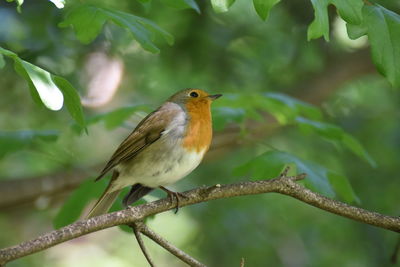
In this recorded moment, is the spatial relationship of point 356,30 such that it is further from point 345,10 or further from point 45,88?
A: point 45,88

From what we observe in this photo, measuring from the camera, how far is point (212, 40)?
225 inches

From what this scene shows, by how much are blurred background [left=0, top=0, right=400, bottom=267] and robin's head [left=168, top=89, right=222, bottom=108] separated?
2.85ft

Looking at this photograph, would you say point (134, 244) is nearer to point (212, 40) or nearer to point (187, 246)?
point (187, 246)

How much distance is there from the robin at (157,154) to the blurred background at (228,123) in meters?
1.18

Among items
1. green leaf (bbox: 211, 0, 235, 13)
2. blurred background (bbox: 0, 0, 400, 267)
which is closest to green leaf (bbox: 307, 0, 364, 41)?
green leaf (bbox: 211, 0, 235, 13)

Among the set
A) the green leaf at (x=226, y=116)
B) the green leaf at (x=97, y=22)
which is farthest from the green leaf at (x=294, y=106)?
the green leaf at (x=97, y=22)

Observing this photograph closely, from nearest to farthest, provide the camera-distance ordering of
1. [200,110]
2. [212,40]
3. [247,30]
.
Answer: [200,110]
[212,40]
[247,30]

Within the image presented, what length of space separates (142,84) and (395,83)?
388cm

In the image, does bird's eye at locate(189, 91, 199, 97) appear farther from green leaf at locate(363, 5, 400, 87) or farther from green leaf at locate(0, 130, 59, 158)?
green leaf at locate(363, 5, 400, 87)

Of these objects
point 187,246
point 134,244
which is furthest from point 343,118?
point 134,244

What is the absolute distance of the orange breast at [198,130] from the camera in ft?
12.4

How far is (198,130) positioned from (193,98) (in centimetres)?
48

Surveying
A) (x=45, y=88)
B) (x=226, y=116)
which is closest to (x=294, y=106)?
A: (x=226, y=116)

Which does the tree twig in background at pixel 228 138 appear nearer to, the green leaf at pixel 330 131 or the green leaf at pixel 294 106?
the green leaf at pixel 294 106
